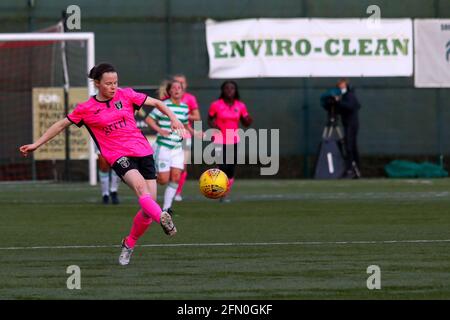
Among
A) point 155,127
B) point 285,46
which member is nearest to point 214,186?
point 155,127

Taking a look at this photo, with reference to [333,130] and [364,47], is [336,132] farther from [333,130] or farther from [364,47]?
[364,47]

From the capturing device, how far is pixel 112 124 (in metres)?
13.1

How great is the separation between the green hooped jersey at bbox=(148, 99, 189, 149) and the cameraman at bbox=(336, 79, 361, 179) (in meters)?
9.27

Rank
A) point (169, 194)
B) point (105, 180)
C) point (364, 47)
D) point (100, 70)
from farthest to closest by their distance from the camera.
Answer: point (364, 47), point (105, 180), point (169, 194), point (100, 70)

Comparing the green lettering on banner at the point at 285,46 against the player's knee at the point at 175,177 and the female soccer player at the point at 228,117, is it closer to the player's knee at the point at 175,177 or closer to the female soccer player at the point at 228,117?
the female soccer player at the point at 228,117

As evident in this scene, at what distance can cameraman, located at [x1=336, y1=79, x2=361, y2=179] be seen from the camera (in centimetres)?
2925

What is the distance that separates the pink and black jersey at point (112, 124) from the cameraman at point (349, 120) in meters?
16.4

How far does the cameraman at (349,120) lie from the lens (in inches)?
1152

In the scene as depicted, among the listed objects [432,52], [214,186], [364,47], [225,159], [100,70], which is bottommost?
[214,186]

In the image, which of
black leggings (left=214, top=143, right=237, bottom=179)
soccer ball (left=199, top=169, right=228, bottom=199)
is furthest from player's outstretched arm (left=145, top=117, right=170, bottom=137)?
soccer ball (left=199, top=169, right=228, bottom=199)

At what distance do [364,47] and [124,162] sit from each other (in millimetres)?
17867

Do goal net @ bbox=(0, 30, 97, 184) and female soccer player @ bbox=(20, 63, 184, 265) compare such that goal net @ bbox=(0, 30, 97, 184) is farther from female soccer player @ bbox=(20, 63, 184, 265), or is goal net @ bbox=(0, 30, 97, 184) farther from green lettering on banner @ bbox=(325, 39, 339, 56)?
female soccer player @ bbox=(20, 63, 184, 265)

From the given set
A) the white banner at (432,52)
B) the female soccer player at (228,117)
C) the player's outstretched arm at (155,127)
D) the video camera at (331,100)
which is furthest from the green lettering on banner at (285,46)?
the player's outstretched arm at (155,127)
